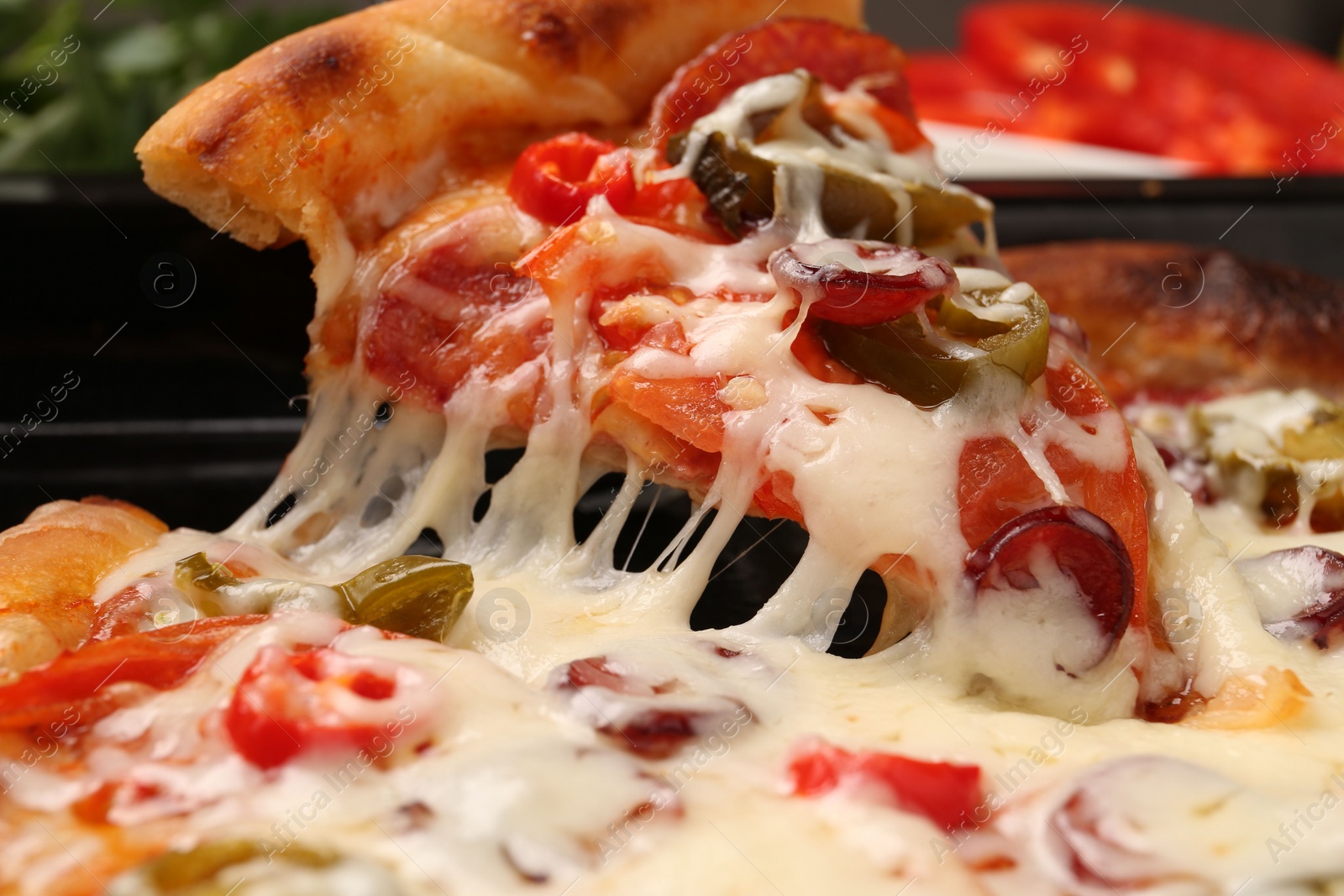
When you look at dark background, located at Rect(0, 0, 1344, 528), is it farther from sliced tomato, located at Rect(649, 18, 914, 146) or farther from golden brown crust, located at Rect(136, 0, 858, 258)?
sliced tomato, located at Rect(649, 18, 914, 146)

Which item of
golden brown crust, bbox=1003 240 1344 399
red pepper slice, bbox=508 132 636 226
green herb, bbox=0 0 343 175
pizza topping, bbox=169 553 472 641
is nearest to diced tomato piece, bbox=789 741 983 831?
pizza topping, bbox=169 553 472 641

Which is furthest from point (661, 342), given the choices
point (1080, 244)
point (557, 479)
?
point (1080, 244)

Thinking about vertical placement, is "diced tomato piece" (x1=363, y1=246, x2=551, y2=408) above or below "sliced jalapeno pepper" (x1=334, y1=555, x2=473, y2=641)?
above

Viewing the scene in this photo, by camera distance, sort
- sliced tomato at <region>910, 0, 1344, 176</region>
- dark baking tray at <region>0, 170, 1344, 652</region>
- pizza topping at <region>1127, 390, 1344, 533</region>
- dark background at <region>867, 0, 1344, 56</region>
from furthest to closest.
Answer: dark background at <region>867, 0, 1344, 56</region> → sliced tomato at <region>910, 0, 1344, 176</region> → dark baking tray at <region>0, 170, 1344, 652</region> → pizza topping at <region>1127, 390, 1344, 533</region>

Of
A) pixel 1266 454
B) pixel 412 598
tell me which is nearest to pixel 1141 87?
pixel 1266 454

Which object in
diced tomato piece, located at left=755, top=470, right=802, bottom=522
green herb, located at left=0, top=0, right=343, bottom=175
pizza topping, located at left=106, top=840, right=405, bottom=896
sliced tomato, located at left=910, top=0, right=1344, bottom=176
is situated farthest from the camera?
sliced tomato, located at left=910, top=0, right=1344, bottom=176

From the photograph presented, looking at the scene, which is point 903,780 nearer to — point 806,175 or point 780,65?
point 806,175

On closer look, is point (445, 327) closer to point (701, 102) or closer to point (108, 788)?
point (701, 102)
